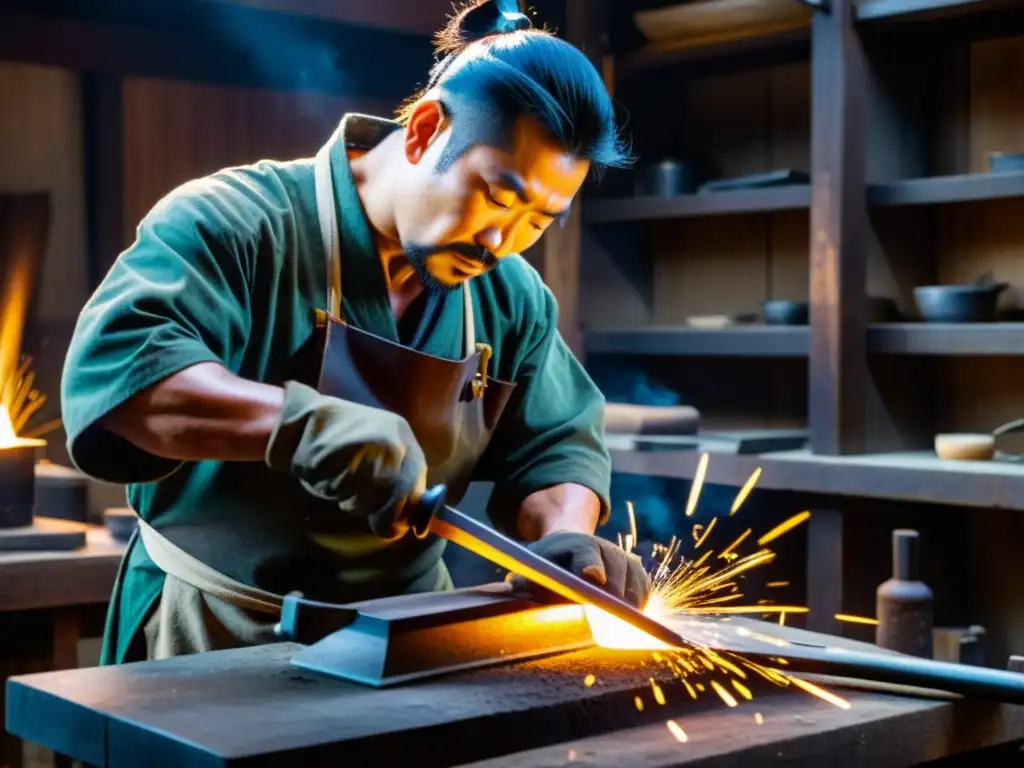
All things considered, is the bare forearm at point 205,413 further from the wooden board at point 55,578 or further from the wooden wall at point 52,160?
the wooden wall at point 52,160

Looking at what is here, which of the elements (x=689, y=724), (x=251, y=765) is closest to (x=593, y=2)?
(x=689, y=724)

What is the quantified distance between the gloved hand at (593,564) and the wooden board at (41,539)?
156cm

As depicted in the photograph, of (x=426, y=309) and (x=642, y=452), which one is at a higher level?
(x=426, y=309)

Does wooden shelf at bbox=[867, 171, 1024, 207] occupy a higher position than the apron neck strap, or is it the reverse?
wooden shelf at bbox=[867, 171, 1024, 207]

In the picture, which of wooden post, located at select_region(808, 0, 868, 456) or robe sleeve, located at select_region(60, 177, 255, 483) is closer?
robe sleeve, located at select_region(60, 177, 255, 483)

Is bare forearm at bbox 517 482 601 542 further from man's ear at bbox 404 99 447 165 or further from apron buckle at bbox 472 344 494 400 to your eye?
man's ear at bbox 404 99 447 165

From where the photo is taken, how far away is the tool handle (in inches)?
65.7

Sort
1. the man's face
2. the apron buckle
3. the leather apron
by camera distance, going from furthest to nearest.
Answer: the apron buckle < the leather apron < the man's face

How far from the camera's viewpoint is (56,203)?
4.16 metres

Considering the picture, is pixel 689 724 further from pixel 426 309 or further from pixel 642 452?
pixel 642 452

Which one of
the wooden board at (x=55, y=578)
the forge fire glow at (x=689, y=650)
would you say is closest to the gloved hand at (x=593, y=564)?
the forge fire glow at (x=689, y=650)

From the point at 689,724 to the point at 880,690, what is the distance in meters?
0.33

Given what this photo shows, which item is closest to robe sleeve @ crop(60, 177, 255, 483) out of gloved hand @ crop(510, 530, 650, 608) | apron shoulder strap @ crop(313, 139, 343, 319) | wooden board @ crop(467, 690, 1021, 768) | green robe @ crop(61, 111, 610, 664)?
green robe @ crop(61, 111, 610, 664)

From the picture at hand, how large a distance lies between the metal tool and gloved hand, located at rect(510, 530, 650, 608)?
5 cm
